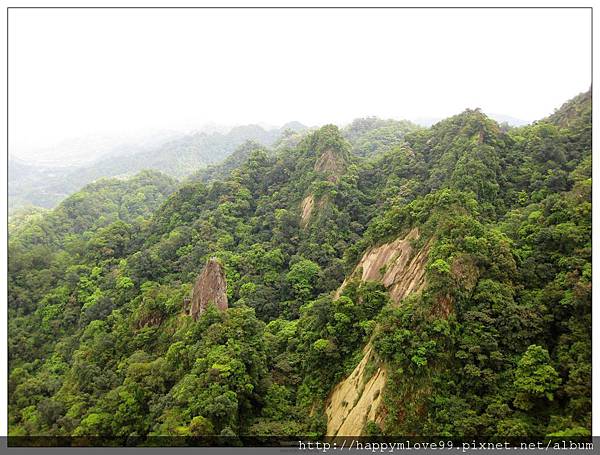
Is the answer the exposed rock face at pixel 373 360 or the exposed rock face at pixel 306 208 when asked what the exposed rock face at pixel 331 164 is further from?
the exposed rock face at pixel 373 360

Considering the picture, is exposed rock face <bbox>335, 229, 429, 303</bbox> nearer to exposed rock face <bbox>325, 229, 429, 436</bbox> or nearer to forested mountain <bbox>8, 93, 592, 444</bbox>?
exposed rock face <bbox>325, 229, 429, 436</bbox>

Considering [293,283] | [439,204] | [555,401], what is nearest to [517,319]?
[555,401]

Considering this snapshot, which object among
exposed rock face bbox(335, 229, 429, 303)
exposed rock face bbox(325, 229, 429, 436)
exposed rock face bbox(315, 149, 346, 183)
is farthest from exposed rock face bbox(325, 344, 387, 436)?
exposed rock face bbox(315, 149, 346, 183)

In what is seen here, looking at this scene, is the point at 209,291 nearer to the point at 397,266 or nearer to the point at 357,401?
the point at 357,401

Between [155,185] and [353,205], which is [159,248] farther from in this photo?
[155,185]

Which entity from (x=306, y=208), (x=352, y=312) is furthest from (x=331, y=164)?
(x=352, y=312)

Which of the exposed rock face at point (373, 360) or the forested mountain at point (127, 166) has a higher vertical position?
the forested mountain at point (127, 166)

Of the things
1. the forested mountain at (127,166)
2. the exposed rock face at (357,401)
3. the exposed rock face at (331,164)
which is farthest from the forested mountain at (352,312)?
the forested mountain at (127,166)
